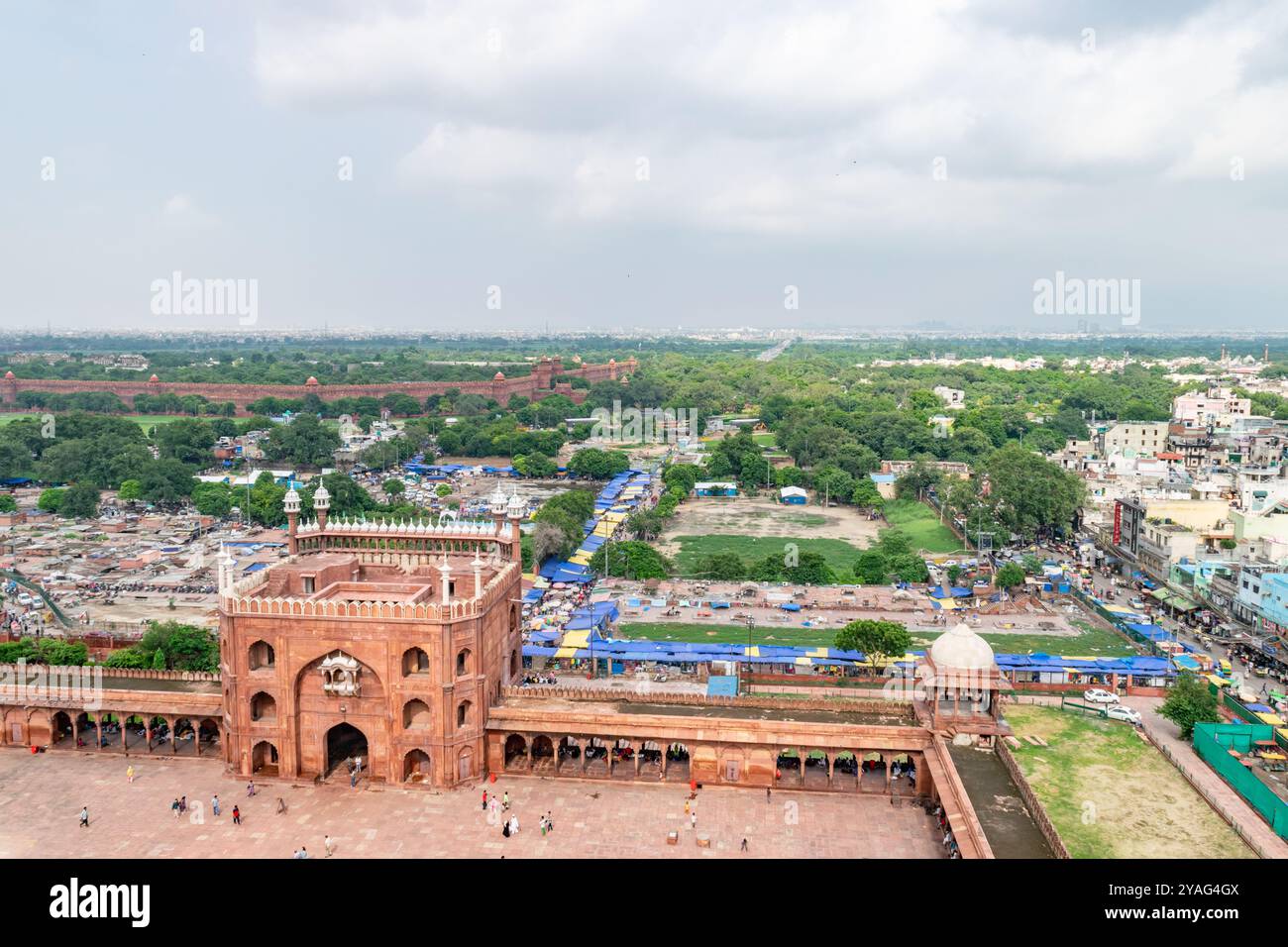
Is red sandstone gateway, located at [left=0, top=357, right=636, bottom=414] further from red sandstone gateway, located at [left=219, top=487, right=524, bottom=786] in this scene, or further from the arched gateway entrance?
red sandstone gateway, located at [left=219, top=487, right=524, bottom=786]

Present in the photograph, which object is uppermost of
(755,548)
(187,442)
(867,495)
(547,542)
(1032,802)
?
(187,442)

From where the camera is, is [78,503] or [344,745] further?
[78,503]

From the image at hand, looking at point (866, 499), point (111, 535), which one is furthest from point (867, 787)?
point (111, 535)

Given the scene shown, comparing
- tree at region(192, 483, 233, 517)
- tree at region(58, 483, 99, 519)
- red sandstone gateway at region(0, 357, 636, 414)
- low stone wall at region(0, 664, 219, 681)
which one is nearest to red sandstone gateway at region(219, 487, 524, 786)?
low stone wall at region(0, 664, 219, 681)

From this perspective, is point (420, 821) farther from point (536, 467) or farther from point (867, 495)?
point (536, 467)

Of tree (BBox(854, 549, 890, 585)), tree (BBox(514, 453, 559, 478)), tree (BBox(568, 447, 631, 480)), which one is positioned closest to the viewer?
tree (BBox(854, 549, 890, 585))

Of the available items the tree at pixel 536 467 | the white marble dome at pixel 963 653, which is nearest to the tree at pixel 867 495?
the tree at pixel 536 467

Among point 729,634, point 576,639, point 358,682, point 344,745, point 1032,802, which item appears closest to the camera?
point 1032,802

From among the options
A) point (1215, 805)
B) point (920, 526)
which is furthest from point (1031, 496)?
point (1215, 805)
